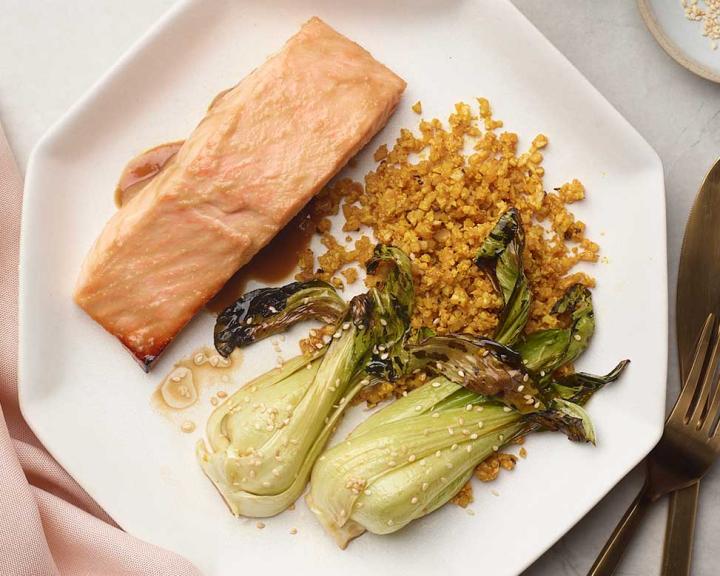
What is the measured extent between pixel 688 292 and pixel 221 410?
1.66m

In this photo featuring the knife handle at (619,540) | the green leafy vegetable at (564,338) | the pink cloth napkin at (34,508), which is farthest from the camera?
the knife handle at (619,540)

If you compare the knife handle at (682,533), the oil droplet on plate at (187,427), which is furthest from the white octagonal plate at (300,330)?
Result: the knife handle at (682,533)

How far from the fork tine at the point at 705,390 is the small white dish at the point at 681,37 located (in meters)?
0.92

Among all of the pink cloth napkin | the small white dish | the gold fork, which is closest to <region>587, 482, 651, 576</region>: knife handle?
the gold fork

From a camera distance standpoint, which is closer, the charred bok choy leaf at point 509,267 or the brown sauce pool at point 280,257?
the charred bok choy leaf at point 509,267

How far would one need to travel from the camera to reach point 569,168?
8.46 ft

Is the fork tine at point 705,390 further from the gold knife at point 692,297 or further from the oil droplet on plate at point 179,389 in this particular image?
the oil droplet on plate at point 179,389

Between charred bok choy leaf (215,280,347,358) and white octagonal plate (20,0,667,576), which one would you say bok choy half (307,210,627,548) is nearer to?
white octagonal plate (20,0,667,576)

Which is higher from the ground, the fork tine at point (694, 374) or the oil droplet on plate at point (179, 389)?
the fork tine at point (694, 374)

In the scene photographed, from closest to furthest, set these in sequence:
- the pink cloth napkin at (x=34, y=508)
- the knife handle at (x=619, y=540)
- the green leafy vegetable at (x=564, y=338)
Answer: the pink cloth napkin at (x=34, y=508), the green leafy vegetable at (x=564, y=338), the knife handle at (x=619, y=540)

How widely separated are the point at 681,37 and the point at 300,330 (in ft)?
5.54

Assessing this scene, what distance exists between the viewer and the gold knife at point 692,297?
8.31 feet

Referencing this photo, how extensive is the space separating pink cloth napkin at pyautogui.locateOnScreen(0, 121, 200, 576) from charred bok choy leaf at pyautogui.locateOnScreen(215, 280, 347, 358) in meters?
0.69

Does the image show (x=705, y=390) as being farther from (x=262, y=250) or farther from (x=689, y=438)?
(x=262, y=250)
